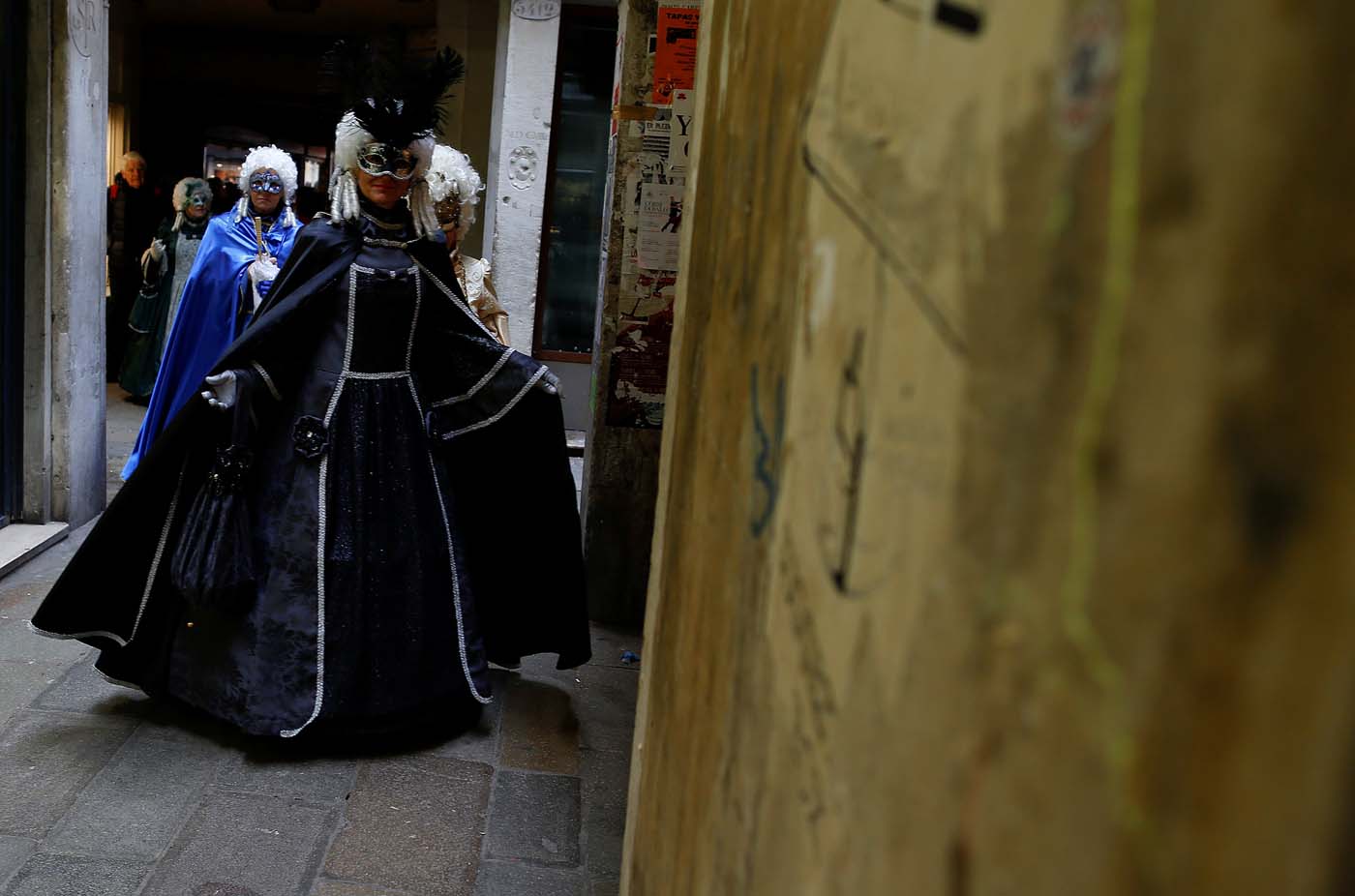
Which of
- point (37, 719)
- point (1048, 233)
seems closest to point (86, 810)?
point (37, 719)

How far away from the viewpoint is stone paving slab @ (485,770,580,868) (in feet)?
10.4

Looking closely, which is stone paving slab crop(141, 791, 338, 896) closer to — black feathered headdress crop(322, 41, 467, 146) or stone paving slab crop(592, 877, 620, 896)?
stone paving slab crop(592, 877, 620, 896)

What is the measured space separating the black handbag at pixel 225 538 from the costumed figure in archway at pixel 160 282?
6353 millimetres

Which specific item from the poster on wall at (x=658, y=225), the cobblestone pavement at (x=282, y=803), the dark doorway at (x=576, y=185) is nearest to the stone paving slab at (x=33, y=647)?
the cobblestone pavement at (x=282, y=803)

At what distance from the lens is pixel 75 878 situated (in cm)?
283

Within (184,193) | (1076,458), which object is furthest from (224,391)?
(184,193)

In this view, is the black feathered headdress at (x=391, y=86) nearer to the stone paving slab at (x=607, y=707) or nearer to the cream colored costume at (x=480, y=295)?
the cream colored costume at (x=480, y=295)

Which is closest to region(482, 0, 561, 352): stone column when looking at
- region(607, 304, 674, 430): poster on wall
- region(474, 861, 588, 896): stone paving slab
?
region(607, 304, 674, 430): poster on wall

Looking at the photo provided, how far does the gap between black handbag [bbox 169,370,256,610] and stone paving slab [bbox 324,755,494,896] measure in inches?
24.9

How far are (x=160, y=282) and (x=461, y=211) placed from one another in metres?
5.37

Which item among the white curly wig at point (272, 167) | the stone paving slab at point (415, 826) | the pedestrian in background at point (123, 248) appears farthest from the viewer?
the pedestrian in background at point (123, 248)

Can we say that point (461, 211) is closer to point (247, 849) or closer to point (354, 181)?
point (354, 181)

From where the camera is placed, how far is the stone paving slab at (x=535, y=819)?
10.4 feet

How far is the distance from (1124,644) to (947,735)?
16 centimetres
